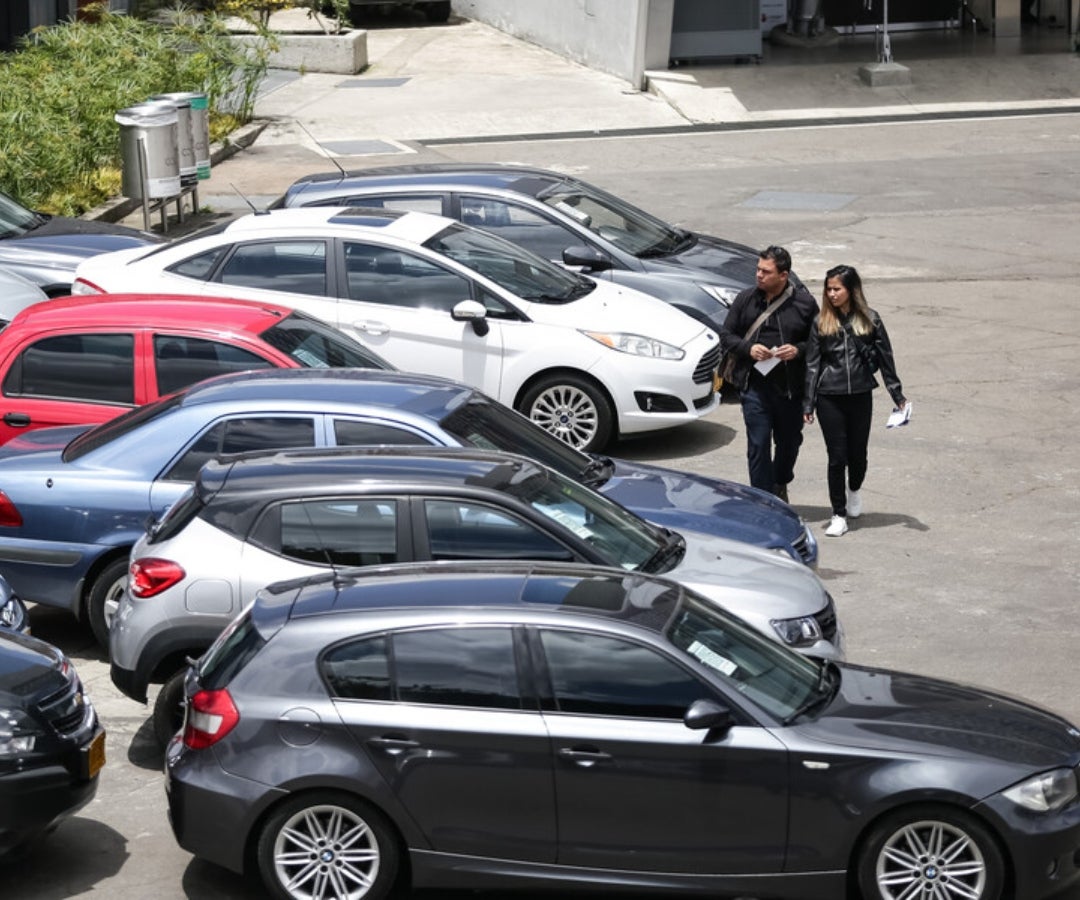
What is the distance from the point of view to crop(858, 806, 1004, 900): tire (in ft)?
21.7

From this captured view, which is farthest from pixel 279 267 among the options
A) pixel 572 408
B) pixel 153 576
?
pixel 153 576

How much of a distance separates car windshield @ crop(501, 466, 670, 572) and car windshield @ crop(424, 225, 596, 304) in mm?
4997

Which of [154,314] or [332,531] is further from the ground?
[154,314]

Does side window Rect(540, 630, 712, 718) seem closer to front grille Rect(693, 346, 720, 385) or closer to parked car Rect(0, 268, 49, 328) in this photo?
front grille Rect(693, 346, 720, 385)

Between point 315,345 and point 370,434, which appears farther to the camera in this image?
point 315,345

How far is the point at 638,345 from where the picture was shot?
44.4 feet

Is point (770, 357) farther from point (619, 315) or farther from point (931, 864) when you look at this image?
point (931, 864)

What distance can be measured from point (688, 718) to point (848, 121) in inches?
965

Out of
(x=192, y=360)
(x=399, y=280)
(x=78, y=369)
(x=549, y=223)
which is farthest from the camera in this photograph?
(x=549, y=223)

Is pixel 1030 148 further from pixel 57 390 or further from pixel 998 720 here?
pixel 998 720

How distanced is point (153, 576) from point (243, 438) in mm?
1498

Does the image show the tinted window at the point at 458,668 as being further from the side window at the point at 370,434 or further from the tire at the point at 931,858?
the side window at the point at 370,434

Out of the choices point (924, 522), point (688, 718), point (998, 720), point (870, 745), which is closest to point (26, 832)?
point (688, 718)

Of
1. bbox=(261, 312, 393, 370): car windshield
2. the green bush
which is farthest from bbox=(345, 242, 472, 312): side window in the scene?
the green bush
